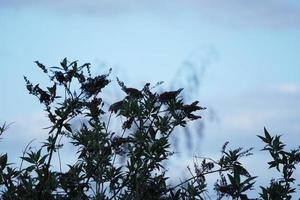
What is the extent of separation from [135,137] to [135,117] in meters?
0.32

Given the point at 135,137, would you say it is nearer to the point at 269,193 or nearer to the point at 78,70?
the point at 78,70

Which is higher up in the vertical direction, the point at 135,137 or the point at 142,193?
the point at 135,137

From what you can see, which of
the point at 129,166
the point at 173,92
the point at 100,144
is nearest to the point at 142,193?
the point at 129,166

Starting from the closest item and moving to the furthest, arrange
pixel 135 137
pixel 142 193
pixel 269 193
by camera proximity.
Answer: pixel 269 193
pixel 142 193
pixel 135 137

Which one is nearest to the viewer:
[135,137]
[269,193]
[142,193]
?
A: [269,193]

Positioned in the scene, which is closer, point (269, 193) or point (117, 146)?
point (269, 193)

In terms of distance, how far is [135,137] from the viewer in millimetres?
6660

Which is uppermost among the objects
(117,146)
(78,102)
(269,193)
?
(78,102)

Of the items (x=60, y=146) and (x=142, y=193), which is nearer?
(x=142, y=193)

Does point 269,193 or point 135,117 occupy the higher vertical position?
point 135,117

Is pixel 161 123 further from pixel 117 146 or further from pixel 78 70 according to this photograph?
pixel 78 70

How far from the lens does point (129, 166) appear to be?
6.56 meters

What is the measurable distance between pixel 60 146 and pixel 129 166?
33.3 inches

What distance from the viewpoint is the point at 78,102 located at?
6.86m
